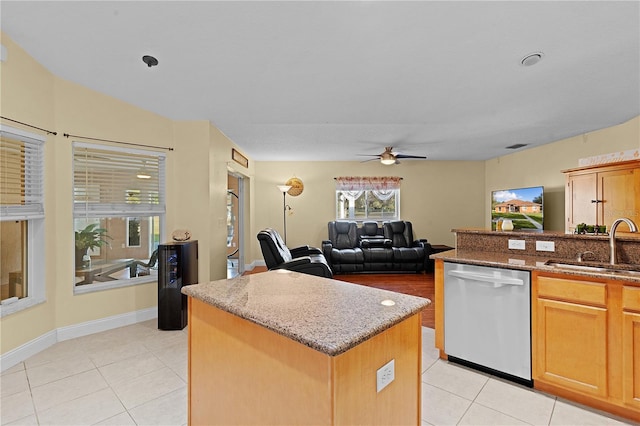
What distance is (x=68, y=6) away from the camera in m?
1.74

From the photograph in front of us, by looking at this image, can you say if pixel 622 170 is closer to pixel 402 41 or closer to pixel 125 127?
pixel 402 41

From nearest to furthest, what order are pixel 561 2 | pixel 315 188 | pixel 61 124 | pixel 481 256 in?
pixel 561 2
pixel 481 256
pixel 61 124
pixel 315 188

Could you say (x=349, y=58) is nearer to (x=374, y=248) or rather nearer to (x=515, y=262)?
(x=515, y=262)

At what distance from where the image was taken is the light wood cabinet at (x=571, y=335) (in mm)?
1734

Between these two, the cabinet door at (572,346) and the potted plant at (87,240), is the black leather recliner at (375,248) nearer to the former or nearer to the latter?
the cabinet door at (572,346)

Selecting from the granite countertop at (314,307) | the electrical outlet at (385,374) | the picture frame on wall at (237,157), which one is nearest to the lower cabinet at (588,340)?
the granite countertop at (314,307)

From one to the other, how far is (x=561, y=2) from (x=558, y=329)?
6.52 feet

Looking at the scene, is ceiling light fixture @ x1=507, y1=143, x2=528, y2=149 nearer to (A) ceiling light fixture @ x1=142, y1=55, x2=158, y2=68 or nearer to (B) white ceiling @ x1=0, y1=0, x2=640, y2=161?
(B) white ceiling @ x1=0, y1=0, x2=640, y2=161

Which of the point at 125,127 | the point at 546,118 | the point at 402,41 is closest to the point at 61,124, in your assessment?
the point at 125,127

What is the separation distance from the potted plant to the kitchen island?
242cm

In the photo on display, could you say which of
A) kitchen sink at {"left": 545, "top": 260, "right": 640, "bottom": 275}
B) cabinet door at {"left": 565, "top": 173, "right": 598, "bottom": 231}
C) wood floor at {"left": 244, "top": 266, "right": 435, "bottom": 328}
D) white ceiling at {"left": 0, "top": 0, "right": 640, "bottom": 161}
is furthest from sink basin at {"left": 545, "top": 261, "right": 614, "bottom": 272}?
cabinet door at {"left": 565, "top": 173, "right": 598, "bottom": 231}

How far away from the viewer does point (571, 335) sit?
5.97ft

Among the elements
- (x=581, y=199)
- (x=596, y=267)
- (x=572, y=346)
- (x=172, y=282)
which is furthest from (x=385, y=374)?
(x=581, y=199)

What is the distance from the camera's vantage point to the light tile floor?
1.72 metres
